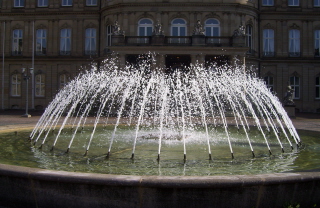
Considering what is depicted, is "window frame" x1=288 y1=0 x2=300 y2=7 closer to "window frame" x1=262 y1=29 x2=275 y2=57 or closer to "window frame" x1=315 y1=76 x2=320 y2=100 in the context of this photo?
"window frame" x1=262 y1=29 x2=275 y2=57

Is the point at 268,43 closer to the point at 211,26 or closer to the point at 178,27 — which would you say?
the point at 211,26

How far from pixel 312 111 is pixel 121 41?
2299cm

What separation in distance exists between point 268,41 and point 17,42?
96.8 feet

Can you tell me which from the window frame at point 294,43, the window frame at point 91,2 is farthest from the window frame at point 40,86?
the window frame at point 294,43

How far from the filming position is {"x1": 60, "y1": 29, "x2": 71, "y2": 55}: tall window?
140ft

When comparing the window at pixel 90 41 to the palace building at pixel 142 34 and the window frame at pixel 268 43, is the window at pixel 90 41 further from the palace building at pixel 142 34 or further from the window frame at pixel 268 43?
the window frame at pixel 268 43

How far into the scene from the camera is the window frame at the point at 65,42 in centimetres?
4278

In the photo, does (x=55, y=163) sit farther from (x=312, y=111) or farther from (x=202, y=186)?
(x=312, y=111)

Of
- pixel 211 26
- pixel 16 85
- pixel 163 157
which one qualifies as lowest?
pixel 163 157

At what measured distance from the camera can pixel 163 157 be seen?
31.2 ft

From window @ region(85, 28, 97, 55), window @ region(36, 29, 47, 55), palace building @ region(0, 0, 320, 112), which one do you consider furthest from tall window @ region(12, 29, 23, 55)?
window @ region(85, 28, 97, 55)

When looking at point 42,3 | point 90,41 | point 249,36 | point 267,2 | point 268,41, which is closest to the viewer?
point 249,36

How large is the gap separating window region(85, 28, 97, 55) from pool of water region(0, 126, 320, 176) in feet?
98.1

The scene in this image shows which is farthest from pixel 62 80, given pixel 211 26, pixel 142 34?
pixel 211 26
